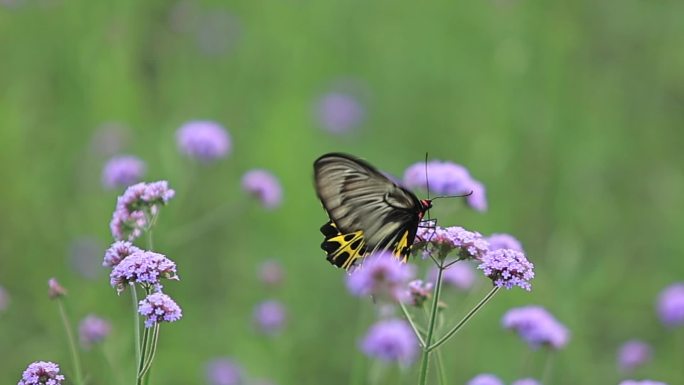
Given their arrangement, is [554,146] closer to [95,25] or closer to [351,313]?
[351,313]

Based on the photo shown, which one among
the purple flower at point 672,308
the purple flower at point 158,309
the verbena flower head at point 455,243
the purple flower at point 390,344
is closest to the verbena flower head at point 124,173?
the purple flower at point 390,344

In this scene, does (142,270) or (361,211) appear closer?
(142,270)

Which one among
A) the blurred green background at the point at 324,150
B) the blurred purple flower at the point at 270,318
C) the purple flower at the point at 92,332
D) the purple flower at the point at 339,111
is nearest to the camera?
the purple flower at the point at 92,332

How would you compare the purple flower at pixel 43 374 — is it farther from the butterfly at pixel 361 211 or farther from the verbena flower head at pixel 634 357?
the verbena flower head at pixel 634 357

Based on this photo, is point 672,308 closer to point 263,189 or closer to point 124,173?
point 263,189

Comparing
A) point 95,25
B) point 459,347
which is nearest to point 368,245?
point 459,347

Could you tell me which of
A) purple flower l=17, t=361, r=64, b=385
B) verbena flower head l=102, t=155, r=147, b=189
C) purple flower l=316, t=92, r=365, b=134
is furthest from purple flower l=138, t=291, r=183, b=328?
purple flower l=316, t=92, r=365, b=134

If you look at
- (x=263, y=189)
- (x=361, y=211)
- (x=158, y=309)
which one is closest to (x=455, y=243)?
(x=361, y=211)
